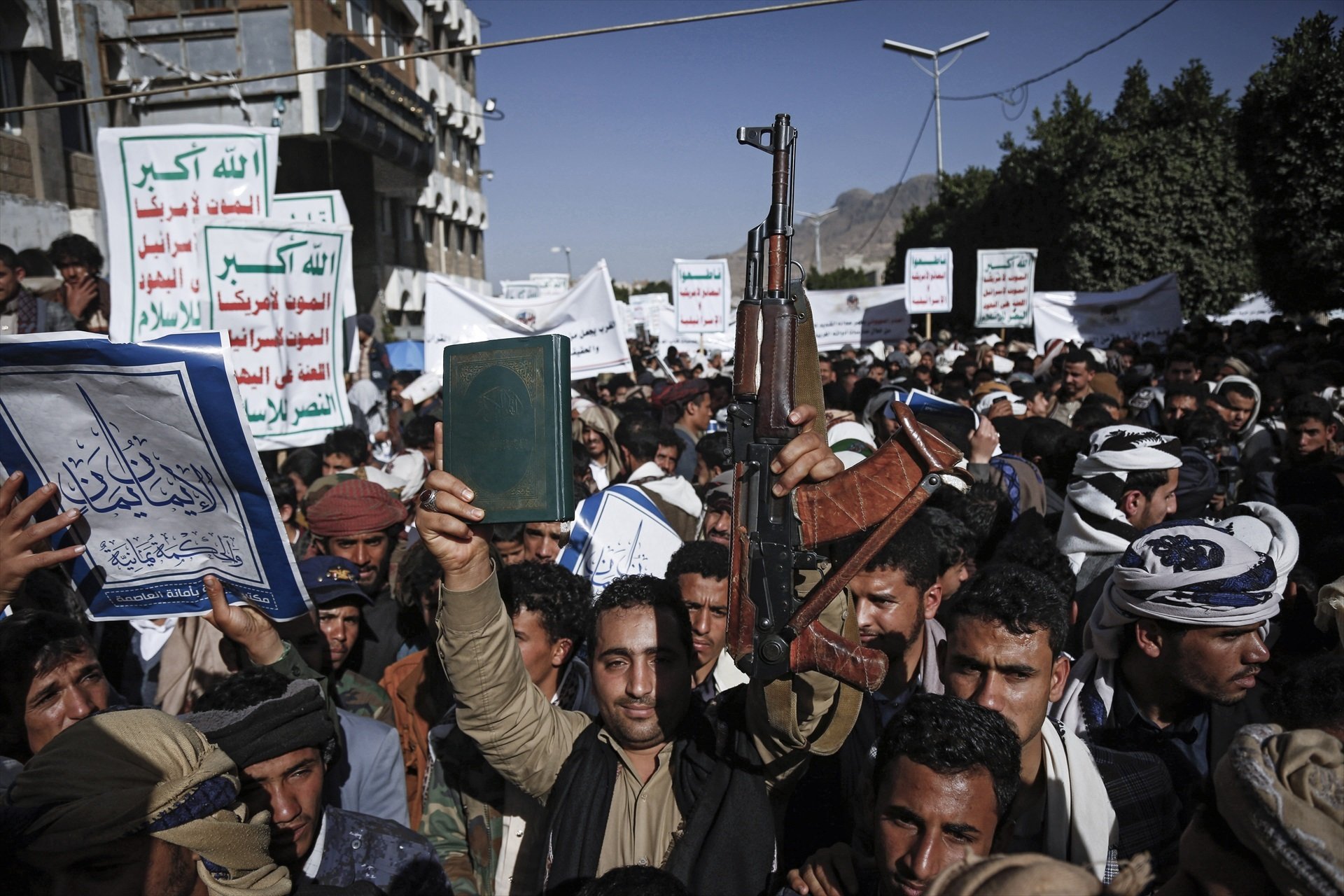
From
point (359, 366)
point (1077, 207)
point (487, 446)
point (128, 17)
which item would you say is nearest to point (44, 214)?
point (128, 17)

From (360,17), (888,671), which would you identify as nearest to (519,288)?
(360,17)

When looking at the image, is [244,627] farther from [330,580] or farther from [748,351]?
[748,351]

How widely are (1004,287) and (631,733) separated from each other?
12818mm

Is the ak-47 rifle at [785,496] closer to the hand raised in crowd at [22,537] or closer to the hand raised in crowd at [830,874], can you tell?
the hand raised in crowd at [830,874]

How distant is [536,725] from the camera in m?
2.36

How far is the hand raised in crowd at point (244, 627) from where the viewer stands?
274 centimetres

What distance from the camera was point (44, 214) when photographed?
12.6 m

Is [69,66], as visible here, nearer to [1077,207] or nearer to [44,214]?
[44,214]

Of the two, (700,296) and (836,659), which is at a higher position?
(700,296)

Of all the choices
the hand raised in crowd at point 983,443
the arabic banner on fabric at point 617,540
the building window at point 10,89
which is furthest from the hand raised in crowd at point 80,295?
the building window at point 10,89

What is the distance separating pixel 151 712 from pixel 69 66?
49.5 feet

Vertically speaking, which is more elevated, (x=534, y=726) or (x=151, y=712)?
(x=151, y=712)

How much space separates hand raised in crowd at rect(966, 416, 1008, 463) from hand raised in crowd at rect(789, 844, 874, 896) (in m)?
3.42

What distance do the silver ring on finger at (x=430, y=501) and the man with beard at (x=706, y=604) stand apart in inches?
44.1
